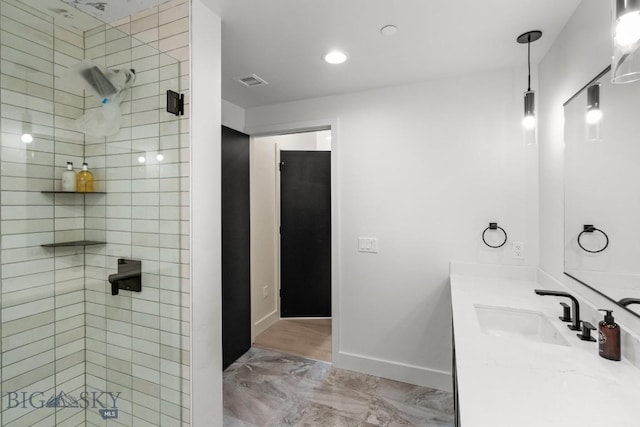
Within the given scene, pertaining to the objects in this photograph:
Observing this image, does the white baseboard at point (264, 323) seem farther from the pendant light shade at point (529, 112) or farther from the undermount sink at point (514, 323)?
the pendant light shade at point (529, 112)

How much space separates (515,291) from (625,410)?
1136 millimetres

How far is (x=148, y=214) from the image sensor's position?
4.98 feet

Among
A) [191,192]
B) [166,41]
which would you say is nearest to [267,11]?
[166,41]

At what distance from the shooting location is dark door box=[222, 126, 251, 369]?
8.93ft

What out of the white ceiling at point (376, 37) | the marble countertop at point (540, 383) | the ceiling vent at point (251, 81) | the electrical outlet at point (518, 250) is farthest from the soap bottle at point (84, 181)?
the electrical outlet at point (518, 250)

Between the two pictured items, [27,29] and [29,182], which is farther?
[29,182]

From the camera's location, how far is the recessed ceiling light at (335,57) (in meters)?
1.96

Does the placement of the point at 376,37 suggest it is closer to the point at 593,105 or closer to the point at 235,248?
the point at 593,105

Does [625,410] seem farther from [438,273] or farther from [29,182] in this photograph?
[29,182]

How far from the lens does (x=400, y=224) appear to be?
97.7 inches

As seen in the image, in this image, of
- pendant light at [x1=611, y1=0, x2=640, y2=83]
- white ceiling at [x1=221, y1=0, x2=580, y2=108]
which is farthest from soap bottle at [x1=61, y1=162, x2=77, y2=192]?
pendant light at [x1=611, y1=0, x2=640, y2=83]

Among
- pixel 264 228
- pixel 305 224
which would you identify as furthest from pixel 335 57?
pixel 305 224

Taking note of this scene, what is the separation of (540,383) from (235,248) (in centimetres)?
244

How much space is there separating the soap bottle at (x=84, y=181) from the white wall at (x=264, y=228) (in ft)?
5.52
